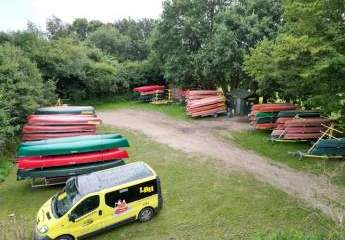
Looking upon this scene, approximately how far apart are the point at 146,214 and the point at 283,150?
982cm

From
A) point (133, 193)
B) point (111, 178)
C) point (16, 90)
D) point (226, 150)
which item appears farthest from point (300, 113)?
point (16, 90)

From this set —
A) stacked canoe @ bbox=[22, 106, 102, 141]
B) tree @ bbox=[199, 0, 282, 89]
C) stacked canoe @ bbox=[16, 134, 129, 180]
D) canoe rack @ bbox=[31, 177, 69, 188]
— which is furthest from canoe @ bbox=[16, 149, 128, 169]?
tree @ bbox=[199, 0, 282, 89]

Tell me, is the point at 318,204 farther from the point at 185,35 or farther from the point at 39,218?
the point at 185,35

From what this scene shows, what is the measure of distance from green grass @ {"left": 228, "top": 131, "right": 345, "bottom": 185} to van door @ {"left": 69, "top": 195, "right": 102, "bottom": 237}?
30.2 ft

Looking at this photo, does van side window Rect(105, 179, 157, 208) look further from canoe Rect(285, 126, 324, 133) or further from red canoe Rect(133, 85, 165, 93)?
red canoe Rect(133, 85, 165, 93)

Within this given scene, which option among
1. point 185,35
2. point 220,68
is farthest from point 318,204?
point 185,35

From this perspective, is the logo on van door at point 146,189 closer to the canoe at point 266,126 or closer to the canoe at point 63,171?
the canoe at point 63,171

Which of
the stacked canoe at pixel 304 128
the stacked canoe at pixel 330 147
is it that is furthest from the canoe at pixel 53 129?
the stacked canoe at pixel 330 147

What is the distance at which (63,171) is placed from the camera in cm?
1598

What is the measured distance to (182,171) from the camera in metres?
17.6

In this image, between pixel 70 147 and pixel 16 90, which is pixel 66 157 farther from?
pixel 16 90

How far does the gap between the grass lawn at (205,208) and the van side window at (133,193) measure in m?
0.96

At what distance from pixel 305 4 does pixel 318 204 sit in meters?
7.30

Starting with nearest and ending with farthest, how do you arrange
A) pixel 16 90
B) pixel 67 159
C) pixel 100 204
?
pixel 100 204, pixel 67 159, pixel 16 90
